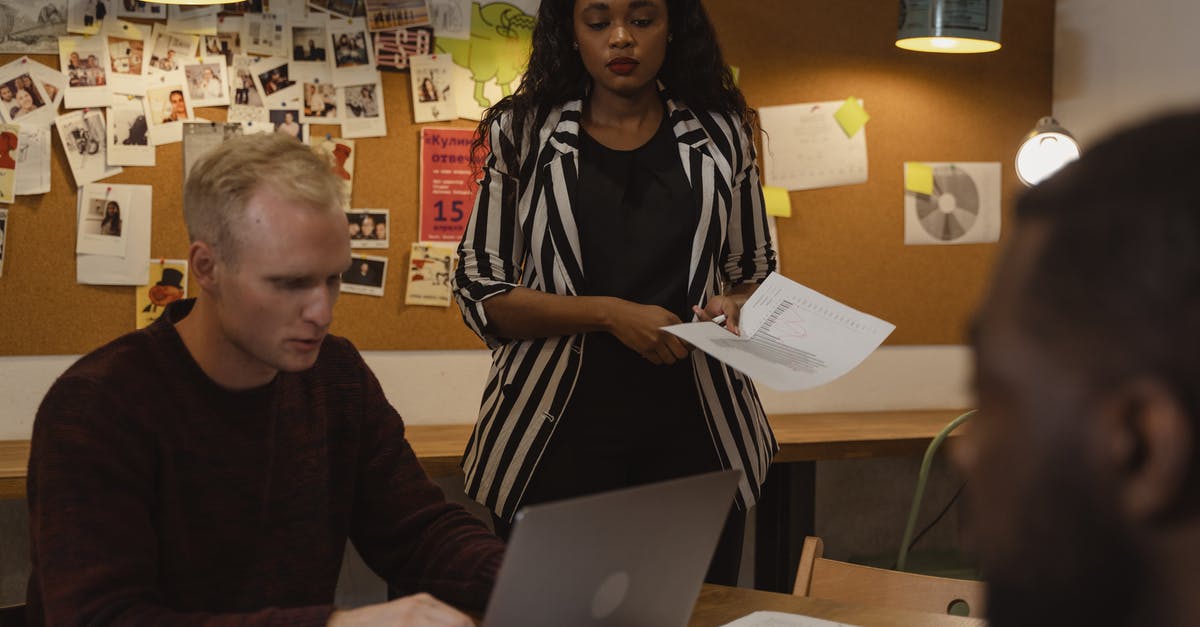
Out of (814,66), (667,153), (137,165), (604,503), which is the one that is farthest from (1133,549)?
(814,66)

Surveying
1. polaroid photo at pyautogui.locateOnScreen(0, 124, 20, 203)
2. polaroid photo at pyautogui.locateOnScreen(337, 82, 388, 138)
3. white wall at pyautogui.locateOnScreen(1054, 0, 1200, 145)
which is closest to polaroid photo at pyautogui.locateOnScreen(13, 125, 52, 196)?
polaroid photo at pyautogui.locateOnScreen(0, 124, 20, 203)

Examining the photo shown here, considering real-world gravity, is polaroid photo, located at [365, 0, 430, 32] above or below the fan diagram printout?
above

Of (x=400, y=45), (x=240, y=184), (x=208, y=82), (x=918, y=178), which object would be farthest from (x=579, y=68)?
(x=918, y=178)

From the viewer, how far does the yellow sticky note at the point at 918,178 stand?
325 centimetres

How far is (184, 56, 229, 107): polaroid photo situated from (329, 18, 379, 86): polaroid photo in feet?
0.81

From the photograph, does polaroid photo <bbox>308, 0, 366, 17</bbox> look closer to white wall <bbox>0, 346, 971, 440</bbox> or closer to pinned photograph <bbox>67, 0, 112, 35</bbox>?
pinned photograph <bbox>67, 0, 112, 35</bbox>

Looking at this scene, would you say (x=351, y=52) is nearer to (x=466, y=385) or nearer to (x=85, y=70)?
(x=85, y=70)

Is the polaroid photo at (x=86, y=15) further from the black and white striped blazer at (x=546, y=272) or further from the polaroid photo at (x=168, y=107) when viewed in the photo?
the black and white striped blazer at (x=546, y=272)

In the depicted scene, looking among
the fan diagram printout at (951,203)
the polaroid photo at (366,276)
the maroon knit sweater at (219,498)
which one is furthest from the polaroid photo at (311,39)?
the fan diagram printout at (951,203)

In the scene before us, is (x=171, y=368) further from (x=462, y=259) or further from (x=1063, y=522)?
(x=1063, y=522)

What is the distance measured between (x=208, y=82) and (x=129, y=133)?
0.20 m

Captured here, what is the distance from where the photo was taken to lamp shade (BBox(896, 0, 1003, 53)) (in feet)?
9.23

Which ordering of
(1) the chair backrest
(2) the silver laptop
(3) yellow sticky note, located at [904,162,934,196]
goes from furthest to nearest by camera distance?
(3) yellow sticky note, located at [904,162,934,196] → (1) the chair backrest → (2) the silver laptop

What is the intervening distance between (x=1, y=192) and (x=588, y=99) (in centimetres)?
139
